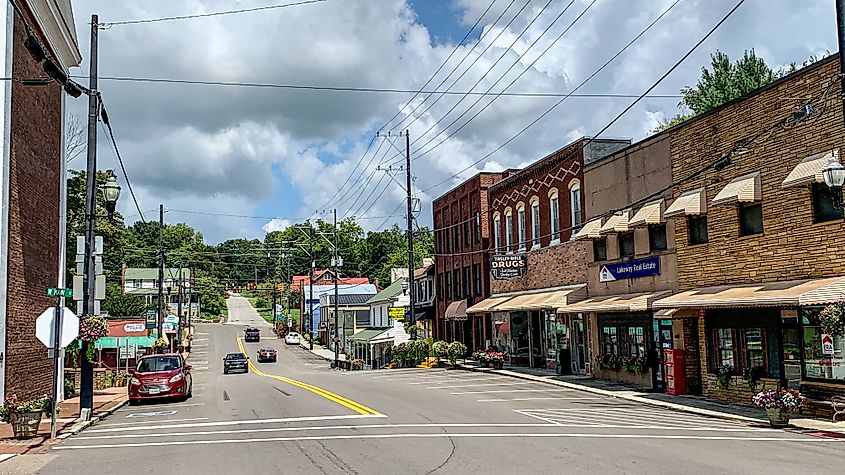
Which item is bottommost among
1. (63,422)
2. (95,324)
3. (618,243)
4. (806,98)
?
(63,422)

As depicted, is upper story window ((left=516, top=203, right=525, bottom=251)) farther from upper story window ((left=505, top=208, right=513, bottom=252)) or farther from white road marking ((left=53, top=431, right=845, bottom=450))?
white road marking ((left=53, top=431, right=845, bottom=450))

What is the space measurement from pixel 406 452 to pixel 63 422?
36.1ft

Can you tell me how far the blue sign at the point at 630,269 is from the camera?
28.2 meters

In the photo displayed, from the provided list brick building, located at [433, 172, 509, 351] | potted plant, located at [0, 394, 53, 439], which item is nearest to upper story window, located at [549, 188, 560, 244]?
brick building, located at [433, 172, 509, 351]

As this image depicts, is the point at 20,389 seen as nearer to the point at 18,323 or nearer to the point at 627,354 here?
the point at 18,323

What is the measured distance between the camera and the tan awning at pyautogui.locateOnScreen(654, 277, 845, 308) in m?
18.6

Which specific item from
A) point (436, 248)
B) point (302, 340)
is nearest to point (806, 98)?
point (436, 248)

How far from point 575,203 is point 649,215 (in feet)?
28.2

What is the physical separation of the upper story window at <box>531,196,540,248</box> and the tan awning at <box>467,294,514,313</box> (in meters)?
3.40

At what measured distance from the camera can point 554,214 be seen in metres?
38.3

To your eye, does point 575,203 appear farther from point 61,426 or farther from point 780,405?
point 61,426

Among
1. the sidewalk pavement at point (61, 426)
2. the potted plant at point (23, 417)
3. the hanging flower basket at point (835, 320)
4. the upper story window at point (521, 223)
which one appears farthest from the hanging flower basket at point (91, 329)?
the upper story window at point (521, 223)

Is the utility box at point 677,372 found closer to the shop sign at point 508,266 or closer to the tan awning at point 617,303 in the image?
the tan awning at point 617,303

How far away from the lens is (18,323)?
926 inches
